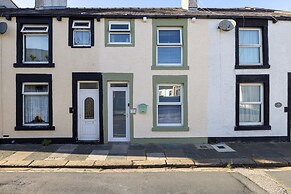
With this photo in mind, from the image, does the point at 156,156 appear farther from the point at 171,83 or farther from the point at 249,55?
the point at 249,55

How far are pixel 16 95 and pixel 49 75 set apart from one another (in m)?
1.56

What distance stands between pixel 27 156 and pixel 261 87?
9507 millimetres

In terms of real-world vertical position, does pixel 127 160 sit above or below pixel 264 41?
below

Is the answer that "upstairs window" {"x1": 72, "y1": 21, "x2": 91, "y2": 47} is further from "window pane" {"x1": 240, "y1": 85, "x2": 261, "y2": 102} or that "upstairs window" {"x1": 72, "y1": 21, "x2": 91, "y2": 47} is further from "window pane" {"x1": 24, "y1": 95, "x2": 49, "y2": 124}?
"window pane" {"x1": 240, "y1": 85, "x2": 261, "y2": 102}

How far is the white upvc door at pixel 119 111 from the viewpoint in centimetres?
971

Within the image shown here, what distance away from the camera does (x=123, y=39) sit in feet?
31.9

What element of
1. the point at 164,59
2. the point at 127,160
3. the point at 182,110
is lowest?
the point at 127,160

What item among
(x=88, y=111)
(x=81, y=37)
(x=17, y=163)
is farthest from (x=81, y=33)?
(x=17, y=163)

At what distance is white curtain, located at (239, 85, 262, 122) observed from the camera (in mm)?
9953

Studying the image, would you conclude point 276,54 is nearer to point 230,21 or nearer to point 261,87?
point 261,87

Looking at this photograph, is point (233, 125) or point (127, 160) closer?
point (127, 160)

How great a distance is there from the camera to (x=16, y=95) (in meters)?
9.38

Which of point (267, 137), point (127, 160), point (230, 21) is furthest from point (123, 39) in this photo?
point (267, 137)

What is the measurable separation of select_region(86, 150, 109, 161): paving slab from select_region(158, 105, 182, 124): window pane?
9.18 feet
